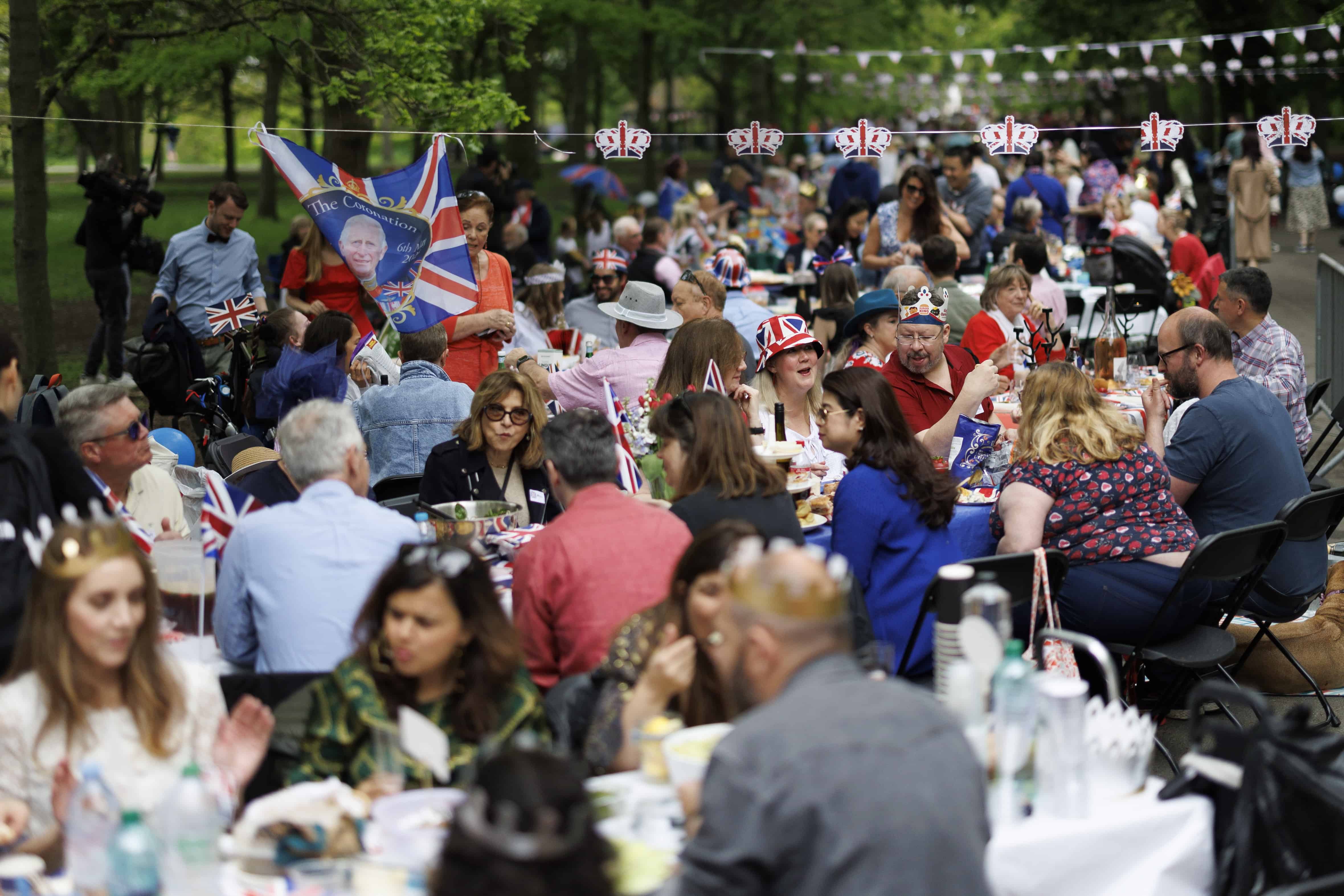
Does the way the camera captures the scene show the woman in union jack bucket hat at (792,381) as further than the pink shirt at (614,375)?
No

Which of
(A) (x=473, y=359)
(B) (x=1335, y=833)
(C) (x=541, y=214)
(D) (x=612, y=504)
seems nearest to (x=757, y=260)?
(C) (x=541, y=214)

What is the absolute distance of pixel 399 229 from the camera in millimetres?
7188

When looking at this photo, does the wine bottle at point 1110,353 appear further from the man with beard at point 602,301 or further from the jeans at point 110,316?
the jeans at point 110,316

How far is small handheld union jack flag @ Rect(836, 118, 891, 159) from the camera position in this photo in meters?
9.09

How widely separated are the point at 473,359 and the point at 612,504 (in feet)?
13.2

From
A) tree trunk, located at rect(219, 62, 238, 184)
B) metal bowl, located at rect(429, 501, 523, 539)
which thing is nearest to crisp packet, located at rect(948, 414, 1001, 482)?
metal bowl, located at rect(429, 501, 523, 539)

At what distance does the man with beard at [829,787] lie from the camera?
225 cm

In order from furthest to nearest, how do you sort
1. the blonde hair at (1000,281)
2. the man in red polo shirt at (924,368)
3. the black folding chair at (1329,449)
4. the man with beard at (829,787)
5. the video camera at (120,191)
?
1. the video camera at (120,191)
2. the blonde hair at (1000,281)
3. the black folding chair at (1329,449)
4. the man in red polo shirt at (924,368)
5. the man with beard at (829,787)

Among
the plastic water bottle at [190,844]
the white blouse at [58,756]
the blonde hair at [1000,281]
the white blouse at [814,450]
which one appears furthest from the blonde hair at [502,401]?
the blonde hair at [1000,281]

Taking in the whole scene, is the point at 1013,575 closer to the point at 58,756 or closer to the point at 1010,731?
the point at 1010,731

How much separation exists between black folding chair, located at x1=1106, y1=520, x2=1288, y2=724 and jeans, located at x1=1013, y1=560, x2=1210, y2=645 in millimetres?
44

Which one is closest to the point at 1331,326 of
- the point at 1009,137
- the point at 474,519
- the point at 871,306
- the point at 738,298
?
the point at 1009,137

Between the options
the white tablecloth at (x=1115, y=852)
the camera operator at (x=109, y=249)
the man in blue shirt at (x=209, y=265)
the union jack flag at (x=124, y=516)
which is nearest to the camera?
the white tablecloth at (x=1115, y=852)

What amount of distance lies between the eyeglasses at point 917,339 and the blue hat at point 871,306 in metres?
0.59
